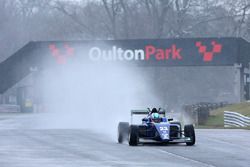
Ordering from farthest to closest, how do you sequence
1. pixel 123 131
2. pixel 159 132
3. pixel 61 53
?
pixel 61 53 → pixel 123 131 → pixel 159 132

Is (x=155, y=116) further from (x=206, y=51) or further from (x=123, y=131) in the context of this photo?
(x=206, y=51)

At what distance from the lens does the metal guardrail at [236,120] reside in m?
40.9

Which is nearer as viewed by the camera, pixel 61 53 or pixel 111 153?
pixel 111 153

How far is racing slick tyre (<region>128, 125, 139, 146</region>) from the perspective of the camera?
24.6 meters

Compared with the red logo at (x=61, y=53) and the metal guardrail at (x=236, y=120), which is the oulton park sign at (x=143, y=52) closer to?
the red logo at (x=61, y=53)

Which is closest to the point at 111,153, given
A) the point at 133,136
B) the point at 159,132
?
the point at 133,136

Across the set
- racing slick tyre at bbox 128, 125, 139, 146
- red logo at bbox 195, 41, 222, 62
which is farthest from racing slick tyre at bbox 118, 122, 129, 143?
red logo at bbox 195, 41, 222, 62

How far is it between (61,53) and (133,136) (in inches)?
1174

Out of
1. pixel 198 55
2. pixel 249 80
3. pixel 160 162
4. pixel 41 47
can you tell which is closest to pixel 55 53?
pixel 41 47

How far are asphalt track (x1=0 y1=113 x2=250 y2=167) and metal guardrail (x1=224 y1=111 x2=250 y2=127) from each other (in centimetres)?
1139

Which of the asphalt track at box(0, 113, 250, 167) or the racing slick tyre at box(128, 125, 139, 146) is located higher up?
the racing slick tyre at box(128, 125, 139, 146)

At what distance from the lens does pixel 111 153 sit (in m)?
22.0

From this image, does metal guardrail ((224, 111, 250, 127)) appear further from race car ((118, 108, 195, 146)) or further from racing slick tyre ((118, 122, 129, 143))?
race car ((118, 108, 195, 146))

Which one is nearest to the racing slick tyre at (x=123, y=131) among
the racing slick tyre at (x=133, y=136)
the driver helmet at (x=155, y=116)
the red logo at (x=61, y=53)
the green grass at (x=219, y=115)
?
the driver helmet at (x=155, y=116)
